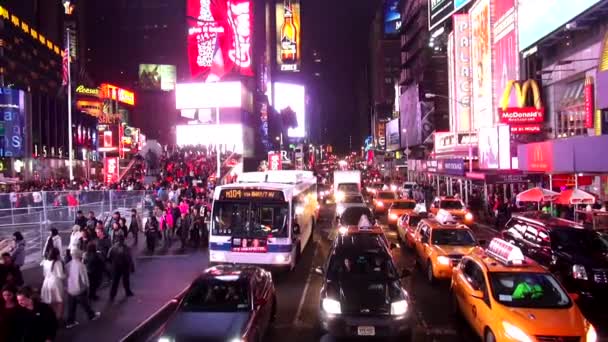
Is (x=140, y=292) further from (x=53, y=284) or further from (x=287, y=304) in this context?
(x=53, y=284)

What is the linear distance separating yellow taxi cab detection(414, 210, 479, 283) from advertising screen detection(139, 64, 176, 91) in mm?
83483

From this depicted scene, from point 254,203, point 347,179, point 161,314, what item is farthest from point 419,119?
point 161,314

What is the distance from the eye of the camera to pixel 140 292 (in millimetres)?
14820

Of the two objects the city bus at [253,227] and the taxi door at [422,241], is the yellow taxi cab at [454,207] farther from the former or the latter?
the city bus at [253,227]

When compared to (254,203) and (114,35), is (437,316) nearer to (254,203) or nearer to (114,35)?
(254,203)

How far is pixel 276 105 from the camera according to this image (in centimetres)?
12556

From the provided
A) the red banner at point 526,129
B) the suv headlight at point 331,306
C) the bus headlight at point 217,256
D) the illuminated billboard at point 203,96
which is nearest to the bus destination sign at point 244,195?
the bus headlight at point 217,256

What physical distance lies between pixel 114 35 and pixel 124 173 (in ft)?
221

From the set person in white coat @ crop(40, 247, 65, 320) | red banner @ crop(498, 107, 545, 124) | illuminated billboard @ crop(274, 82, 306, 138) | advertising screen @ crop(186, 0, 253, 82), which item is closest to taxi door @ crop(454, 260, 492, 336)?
person in white coat @ crop(40, 247, 65, 320)

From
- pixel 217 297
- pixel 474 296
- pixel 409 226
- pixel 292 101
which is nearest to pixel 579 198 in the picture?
pixel 409 226

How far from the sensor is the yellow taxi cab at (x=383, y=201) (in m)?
36.2

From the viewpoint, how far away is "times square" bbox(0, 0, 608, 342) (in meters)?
10.2

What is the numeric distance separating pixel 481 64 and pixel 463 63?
4.16m

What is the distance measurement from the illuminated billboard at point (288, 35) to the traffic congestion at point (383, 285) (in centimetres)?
11837
